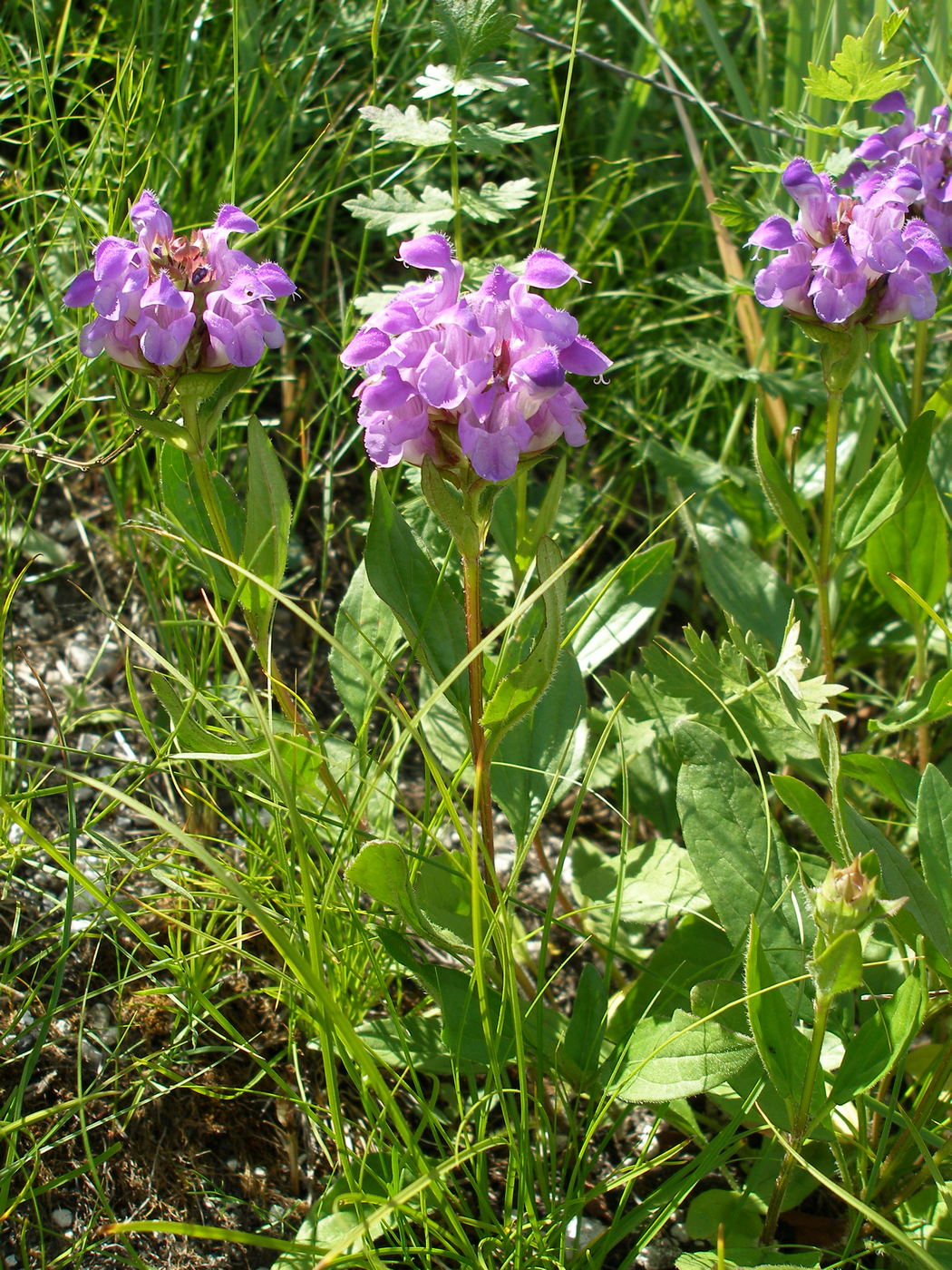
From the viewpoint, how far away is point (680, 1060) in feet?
4.06

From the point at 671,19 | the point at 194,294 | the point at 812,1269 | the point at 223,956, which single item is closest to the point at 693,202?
the point at 671,19

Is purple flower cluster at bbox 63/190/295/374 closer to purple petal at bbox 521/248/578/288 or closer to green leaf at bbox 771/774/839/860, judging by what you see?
purple petal at bbox 521/248/578/288

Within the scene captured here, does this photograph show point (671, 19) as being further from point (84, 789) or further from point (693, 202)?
point (84, 789)

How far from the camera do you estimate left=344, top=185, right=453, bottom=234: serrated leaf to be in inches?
66.0

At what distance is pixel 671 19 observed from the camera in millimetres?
2504

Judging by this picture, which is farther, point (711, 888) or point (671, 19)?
point (671, 19)

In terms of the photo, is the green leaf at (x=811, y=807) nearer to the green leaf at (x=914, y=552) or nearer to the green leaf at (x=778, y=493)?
the green leaf at (x=778, y=493)

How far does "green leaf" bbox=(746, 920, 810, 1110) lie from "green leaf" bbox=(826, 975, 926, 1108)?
0.14ft

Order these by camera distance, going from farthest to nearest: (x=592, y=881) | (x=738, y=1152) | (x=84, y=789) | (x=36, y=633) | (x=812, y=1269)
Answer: (x=36, y=633)
(x=84, y=789)
(x=592, y=881)
(x=738, y=1152)
(x=812, y=1269)

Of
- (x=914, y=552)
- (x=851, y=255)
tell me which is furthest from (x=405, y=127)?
(x=914, y=552)

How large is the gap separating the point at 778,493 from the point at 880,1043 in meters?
0.79

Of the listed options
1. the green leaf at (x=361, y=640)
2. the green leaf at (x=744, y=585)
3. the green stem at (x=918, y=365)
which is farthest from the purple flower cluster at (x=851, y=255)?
the green leaf at (x=361, y=640)

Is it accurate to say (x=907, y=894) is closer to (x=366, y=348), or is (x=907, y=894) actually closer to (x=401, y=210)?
(x=366, y=348)

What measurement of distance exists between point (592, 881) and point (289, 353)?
1207 millimetres
